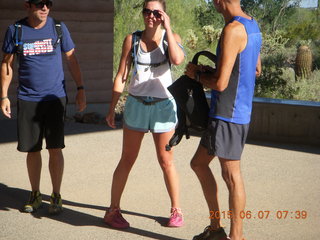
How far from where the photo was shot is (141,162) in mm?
6684

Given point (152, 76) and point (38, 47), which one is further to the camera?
point (38, 47)

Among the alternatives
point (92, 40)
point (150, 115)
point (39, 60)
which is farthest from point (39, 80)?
point (92, 40)

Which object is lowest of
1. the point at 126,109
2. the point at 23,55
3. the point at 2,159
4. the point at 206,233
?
the point at 2,159

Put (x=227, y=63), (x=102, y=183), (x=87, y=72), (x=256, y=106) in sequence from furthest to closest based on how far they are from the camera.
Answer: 1. (x=87, y=72)
2. (x=256, y=106)
3. (x=102, y=183)
4. (x=227, y=63)

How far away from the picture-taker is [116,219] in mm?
4551

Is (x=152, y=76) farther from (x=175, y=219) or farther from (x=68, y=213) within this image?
(x=68, y=213)

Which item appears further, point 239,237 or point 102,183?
point 102,183

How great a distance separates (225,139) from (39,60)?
1.76 m

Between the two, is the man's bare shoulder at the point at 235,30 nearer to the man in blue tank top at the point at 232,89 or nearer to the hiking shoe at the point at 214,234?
the man in blue tank top at the point at 232,89

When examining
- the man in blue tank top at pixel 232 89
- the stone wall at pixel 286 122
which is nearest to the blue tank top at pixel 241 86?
the man in blue tank top at pixel 232 89

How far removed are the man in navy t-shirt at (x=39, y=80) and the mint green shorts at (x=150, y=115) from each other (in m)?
0.67

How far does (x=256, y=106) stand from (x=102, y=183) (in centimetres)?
303

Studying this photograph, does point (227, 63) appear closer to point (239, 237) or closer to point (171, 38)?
point (171, 38)

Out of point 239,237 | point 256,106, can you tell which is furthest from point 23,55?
point 256,106
